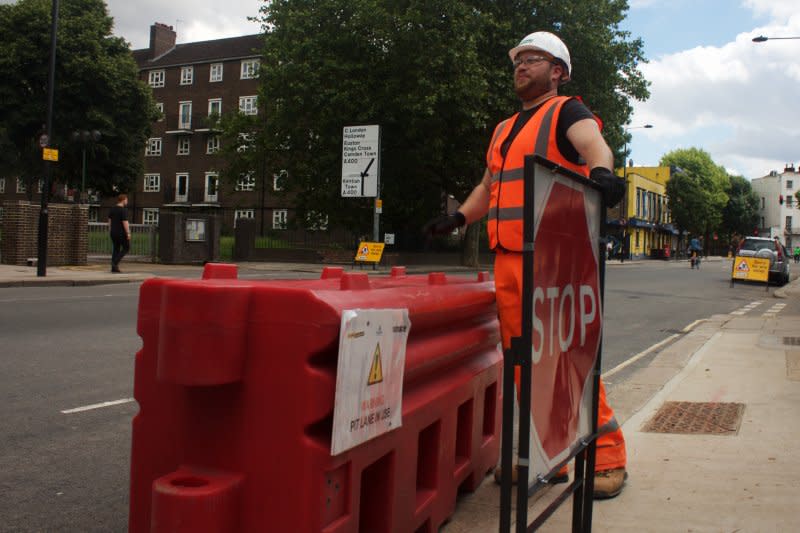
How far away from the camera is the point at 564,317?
8.33 feet

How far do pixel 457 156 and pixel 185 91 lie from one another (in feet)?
124

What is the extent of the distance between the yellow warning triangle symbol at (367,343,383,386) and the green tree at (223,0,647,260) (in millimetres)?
25272

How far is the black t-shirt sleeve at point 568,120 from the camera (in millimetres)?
3160

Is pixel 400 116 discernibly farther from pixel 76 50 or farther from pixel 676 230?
pixel 676 230

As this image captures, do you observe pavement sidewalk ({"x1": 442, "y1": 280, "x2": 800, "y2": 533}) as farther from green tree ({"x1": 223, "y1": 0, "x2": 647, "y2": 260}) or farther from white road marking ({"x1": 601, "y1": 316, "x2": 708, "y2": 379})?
green tree ({"x1": 223, "y1": 0, "x2": 647, "y2": 260})

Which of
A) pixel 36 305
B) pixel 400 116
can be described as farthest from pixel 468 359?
pixel 400 116

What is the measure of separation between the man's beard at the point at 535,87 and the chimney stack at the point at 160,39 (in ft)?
221

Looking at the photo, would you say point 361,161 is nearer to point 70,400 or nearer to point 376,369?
point 70,400

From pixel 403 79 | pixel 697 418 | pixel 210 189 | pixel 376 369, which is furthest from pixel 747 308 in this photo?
pixel 210 189

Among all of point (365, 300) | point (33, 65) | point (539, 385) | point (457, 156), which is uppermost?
point (33, 65)

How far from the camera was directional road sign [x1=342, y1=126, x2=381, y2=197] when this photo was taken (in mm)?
26172

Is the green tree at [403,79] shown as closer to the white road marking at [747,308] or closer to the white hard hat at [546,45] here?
the white road marking at [747,308]

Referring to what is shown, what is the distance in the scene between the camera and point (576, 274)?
2.65 m

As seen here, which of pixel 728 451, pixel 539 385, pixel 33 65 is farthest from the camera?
pixel 33 65
